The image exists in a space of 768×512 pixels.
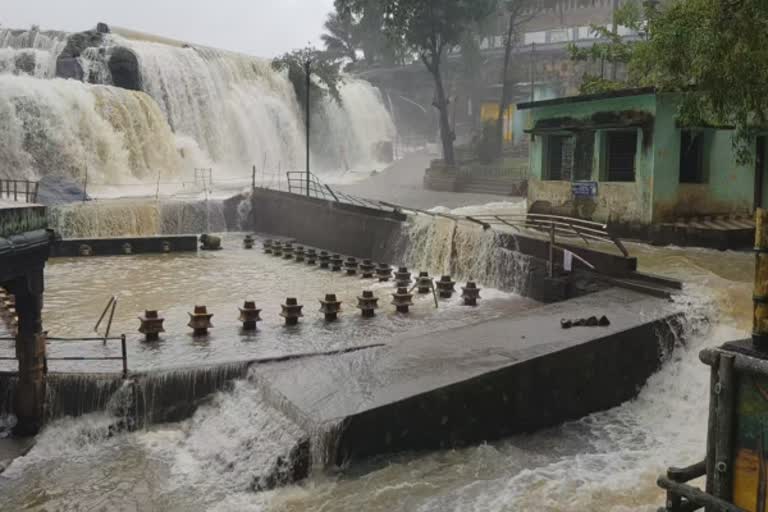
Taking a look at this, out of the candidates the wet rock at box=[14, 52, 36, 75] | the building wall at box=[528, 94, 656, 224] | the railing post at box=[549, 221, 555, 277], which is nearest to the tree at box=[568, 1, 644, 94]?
the building wall at box=[528, 94, 656, 224]

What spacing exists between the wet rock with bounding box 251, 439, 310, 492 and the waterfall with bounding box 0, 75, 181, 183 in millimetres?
22081

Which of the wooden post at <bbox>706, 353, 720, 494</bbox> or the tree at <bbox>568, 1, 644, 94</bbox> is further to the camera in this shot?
the tree at <bbox>568, 1, 644, 94</bbox>

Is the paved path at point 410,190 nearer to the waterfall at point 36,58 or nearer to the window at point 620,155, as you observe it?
the window at point 620,155

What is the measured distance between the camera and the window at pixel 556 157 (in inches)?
733

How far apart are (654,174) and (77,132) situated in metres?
20.7

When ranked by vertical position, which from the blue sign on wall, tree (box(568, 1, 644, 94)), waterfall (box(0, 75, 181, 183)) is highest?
tree (box(568, 1, 644, 94))

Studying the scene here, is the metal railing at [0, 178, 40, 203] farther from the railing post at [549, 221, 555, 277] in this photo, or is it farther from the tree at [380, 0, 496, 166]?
the tree at [380, 0, 496, 166]

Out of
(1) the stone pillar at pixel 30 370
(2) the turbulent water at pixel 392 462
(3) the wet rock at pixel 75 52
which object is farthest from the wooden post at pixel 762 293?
(3) the wet rock at pixel 75 52

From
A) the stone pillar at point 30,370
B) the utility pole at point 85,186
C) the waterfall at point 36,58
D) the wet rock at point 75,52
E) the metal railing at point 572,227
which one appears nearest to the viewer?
the stone pillar at point 30,370

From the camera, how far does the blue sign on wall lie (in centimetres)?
1725

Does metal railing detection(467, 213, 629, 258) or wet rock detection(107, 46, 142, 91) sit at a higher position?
wet rock detection(107, 46, 142, 91)

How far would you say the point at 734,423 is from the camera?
504cm

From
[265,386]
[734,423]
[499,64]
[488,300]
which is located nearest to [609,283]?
[488,300]

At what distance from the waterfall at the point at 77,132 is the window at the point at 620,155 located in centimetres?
1879
